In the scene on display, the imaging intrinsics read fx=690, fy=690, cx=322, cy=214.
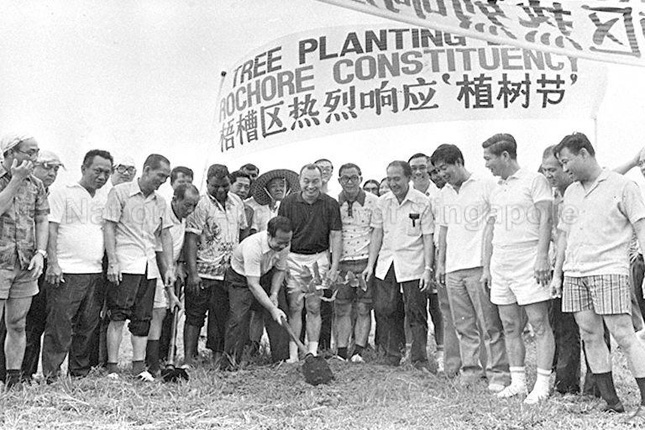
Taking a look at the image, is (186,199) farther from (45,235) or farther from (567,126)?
(567,126)

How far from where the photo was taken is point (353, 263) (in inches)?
252

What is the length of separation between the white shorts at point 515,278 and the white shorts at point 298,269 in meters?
1.81

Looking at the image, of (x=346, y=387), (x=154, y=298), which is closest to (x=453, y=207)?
(x=346, y=387)

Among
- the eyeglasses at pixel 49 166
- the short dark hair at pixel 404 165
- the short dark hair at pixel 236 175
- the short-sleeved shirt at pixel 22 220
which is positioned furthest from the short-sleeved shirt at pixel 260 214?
the short-sleeved shirt at pixel 22 220

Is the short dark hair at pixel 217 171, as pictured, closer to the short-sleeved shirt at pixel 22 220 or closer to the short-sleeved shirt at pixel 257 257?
the short-sleeved shirt at pixel 257 257

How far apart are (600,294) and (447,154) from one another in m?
1.62

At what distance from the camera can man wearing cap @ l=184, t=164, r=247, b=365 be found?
19.7ft

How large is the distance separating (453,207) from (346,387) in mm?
1595

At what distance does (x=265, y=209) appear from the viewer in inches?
278

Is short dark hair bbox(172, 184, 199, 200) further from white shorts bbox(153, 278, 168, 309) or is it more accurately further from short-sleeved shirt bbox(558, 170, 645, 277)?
short-sleeved shirt bbox(558, 170, 645, 277)

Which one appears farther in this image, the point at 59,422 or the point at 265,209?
the point at 265,209

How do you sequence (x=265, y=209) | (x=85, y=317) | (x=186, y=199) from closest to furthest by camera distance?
(x=85, y=317) → (x=186, y=199) → (x=265, y=209)

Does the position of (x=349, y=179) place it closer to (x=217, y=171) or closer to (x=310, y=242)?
(x=310, y=242)

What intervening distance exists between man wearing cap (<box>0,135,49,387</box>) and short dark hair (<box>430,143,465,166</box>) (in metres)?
2.88
